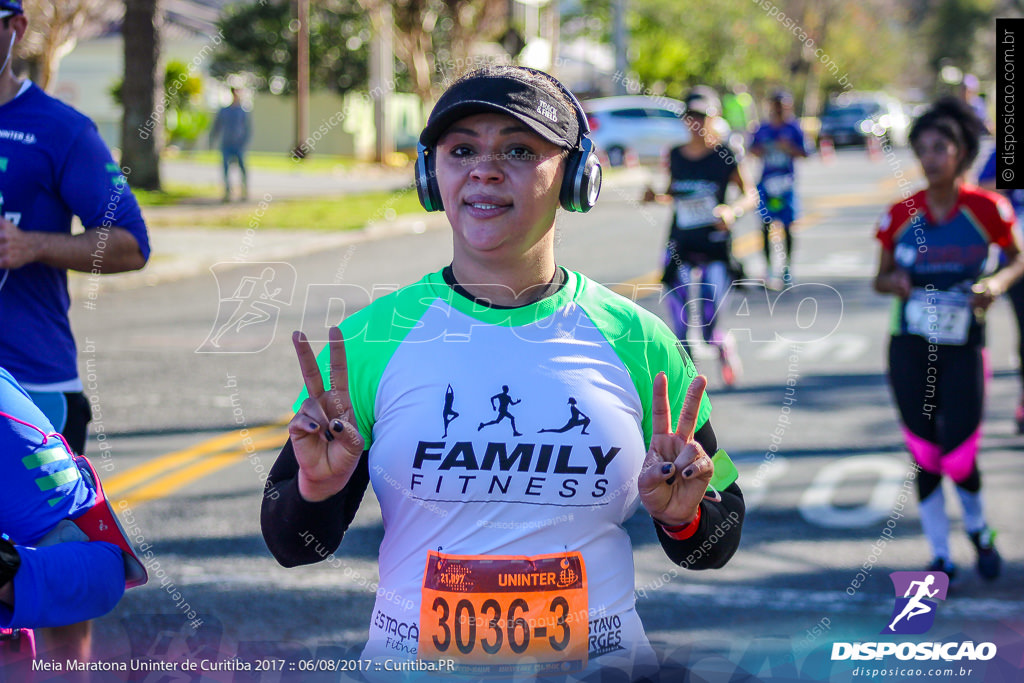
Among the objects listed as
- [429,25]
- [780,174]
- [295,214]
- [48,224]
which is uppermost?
[429,25]

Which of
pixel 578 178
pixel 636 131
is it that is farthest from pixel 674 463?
pixel 636 131

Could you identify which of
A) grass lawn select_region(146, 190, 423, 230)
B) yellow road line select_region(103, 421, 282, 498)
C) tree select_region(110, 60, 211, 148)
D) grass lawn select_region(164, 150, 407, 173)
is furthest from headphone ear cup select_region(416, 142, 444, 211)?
tree select_region(110, 60, 211, 148)

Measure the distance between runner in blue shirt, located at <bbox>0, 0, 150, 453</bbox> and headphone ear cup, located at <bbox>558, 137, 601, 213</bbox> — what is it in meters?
1.60

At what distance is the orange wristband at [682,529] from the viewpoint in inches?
88.4

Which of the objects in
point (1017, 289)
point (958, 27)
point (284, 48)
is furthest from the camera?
point (958, 27)

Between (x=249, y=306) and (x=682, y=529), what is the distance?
9976mm

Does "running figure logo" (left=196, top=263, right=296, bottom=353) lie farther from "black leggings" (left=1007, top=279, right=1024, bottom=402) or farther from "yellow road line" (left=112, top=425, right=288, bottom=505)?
"black leggings" (left=1007, top=279, right=1024, bottom=402)

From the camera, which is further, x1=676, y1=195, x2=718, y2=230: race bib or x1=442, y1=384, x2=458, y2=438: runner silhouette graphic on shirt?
x1=676, y1=195, x2=718, y2=230: race bib

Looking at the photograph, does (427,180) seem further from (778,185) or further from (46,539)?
(778,185)

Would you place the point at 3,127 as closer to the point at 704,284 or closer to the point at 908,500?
the point at 908,500

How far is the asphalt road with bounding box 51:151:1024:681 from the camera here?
403cm

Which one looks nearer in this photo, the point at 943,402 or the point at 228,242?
the point at 943,402

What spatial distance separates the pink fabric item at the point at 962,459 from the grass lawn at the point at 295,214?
1270 centimetres

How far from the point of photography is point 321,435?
208 centimetres
